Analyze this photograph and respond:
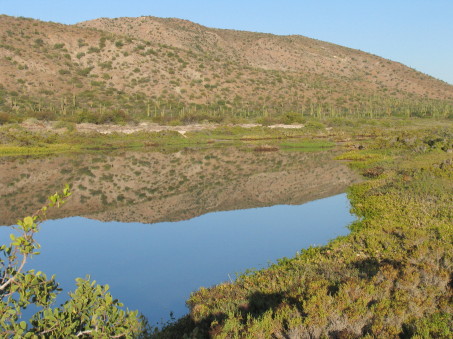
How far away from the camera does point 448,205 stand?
14.3 m

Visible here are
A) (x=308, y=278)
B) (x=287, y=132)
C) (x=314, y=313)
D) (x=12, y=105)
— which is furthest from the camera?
(x=12, y=105)

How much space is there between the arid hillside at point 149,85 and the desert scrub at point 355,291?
42.9 meters

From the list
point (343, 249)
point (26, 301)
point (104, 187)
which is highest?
point (26, 301)

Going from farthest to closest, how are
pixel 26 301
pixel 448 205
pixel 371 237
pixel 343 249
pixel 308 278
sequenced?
pixel 448 205 → pixel 371 237 → pixel 343 249 → pixel 308 278 → pixel 26 301

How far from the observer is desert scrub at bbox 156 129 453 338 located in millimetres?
5770

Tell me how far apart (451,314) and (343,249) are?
4.47 m

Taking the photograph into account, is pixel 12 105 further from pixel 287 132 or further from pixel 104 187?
pixel 104 187

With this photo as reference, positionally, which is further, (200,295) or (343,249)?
(343,249)

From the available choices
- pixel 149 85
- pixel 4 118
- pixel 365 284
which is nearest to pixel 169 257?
pixel 365 284

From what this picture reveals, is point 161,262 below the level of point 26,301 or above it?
below

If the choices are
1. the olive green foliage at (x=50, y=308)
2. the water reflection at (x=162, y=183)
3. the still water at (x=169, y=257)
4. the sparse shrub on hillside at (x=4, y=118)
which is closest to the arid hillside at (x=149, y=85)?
the sparse shrub on hillside at (x=4, y=118)

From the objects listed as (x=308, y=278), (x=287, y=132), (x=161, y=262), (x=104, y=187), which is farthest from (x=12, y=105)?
(x=308, y=278)

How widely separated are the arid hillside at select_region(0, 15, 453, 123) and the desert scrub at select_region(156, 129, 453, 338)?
42.9 m

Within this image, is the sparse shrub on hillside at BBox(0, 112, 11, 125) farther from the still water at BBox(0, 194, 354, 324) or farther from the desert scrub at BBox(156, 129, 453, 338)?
the desert scrub at BBox(156, 129, 453, 338)
